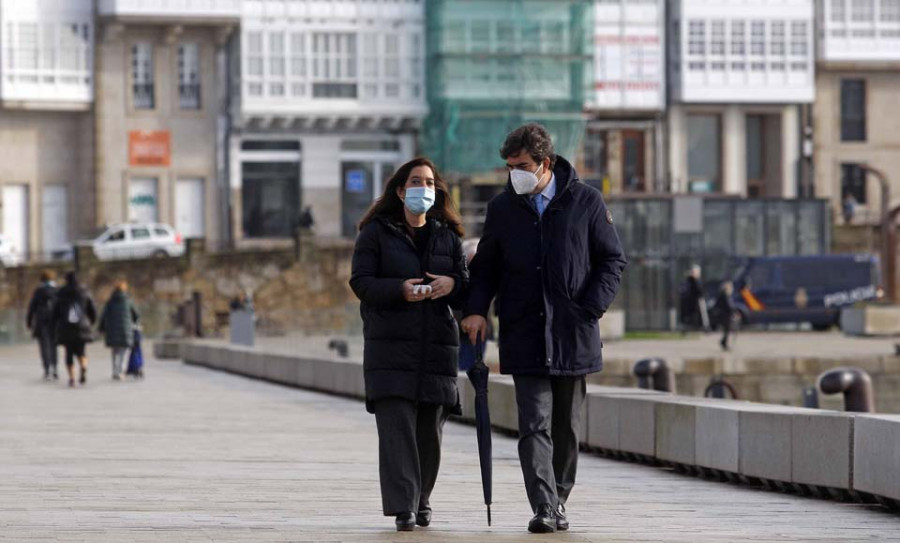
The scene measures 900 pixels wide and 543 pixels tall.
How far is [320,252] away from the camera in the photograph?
209ft

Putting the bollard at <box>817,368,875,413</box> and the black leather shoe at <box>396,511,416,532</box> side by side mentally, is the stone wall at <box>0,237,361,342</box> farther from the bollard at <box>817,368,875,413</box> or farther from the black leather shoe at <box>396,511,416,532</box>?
the black leather shoe at <box>396,511,416,532</box>

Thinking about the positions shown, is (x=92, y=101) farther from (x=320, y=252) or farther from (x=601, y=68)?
(x=601, y=68)

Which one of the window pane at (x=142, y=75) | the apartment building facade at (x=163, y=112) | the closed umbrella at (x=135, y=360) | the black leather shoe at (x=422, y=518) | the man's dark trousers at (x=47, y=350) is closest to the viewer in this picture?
the black leather shoe at (x=422, y=518)

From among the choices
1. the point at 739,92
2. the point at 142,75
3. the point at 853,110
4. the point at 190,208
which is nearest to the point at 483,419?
the point at 190,208

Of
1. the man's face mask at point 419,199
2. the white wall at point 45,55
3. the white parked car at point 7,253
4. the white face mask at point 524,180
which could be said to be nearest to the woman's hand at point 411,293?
the man's face mask at point 419,199

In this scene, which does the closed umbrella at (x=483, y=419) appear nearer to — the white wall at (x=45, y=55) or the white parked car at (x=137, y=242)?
the white parked car at (x=137, y=242)

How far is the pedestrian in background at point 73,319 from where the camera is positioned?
29547 mm

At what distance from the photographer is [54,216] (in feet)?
209

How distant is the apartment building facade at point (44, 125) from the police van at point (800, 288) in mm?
19578

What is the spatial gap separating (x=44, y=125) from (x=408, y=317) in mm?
54655

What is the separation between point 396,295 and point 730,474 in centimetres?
461

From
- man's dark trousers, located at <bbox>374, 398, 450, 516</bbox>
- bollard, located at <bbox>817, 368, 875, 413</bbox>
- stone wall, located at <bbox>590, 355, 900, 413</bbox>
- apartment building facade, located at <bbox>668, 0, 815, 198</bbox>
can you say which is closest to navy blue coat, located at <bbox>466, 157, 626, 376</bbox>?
man's dark trousers, located at <bbox>374, 398, 450, 516</bbox>

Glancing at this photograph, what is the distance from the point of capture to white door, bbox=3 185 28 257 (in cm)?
6312

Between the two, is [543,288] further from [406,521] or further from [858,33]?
[858,33]
